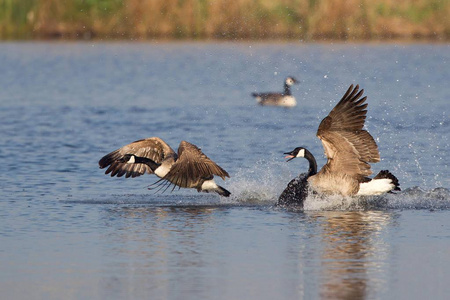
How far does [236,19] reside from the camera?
4134cm

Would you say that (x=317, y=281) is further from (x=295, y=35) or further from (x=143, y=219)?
(x=295, y=35)

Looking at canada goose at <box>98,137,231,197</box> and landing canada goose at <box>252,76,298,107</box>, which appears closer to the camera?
canada goose at <box>98,137,231,197</box>

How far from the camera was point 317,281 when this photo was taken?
7.77m

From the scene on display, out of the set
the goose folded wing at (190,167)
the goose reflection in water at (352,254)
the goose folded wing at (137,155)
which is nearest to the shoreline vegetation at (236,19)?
the goose folded wing at (137,155)

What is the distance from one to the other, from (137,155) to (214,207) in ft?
5.33

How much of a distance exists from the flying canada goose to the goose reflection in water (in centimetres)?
41

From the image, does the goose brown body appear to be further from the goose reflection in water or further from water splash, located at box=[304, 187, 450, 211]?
the goose reflection in water

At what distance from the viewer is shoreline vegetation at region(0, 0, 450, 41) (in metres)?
40.4

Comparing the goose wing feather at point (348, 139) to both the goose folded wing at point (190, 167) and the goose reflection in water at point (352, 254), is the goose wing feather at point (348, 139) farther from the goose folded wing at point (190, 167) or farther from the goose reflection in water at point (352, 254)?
the goose folded wing at point (190, 167)

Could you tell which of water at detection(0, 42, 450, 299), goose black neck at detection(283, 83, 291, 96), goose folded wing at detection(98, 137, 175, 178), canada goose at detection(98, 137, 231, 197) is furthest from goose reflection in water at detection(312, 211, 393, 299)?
goose black neck at detection(283, 83, 291, 96)

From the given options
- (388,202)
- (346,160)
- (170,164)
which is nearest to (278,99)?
(170,164)

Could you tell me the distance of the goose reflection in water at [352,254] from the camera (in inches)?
297

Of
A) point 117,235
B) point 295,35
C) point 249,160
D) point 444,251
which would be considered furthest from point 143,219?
point 295,35

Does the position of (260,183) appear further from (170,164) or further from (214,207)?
(214,207)
